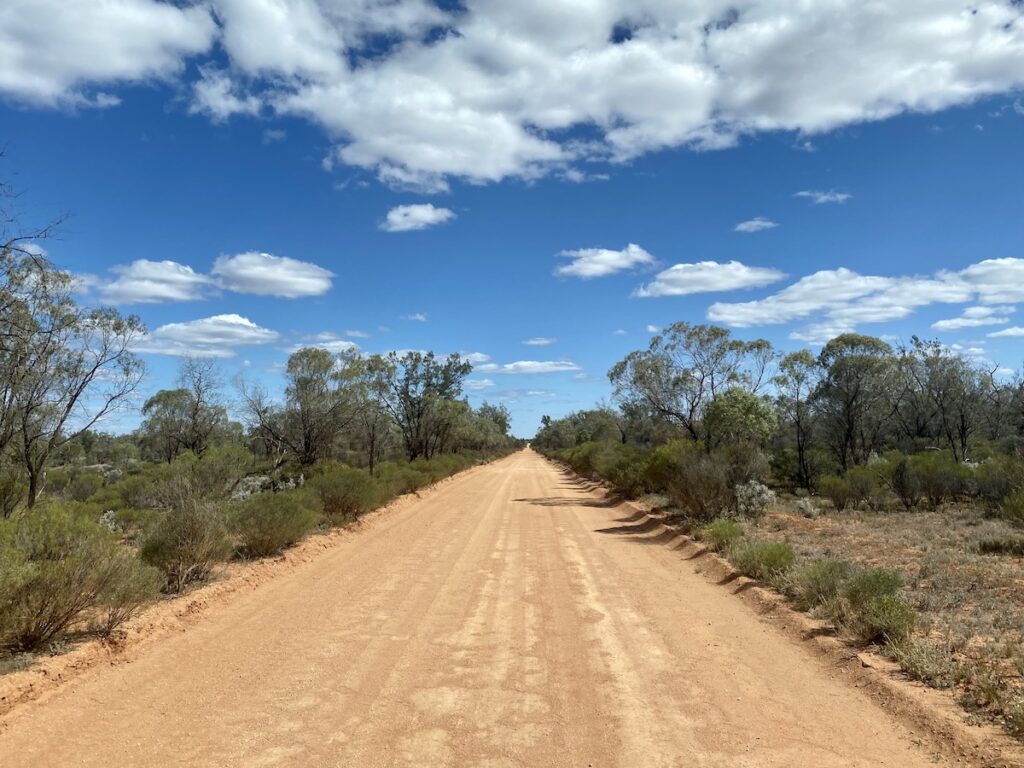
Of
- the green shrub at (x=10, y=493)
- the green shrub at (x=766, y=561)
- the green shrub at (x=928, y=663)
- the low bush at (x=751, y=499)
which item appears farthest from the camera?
the low bush at (x=751, y=499)

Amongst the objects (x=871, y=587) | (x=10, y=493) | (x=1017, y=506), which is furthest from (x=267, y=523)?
(x=1017, y=506)

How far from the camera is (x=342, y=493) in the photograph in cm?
1952

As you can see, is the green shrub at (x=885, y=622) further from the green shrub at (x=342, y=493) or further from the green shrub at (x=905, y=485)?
the green shrub at (x=905, y=485)

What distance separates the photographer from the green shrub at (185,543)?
1074 cm

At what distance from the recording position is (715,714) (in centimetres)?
592

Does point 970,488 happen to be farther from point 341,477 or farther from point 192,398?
point 192,398

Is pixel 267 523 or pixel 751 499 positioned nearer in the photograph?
pixel 267 523

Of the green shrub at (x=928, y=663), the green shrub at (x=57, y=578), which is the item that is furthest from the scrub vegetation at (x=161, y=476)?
the green shrub at (x=928, y=663)

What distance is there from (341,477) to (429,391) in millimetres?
26840

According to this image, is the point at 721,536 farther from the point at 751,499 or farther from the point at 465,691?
the point at 465,691

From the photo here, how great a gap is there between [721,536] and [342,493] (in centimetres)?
1066

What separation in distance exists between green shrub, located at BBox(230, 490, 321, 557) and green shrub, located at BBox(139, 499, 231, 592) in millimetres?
1973

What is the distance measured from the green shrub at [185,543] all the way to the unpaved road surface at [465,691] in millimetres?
1191

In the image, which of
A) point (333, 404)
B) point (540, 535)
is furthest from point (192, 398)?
point (540, 535)
